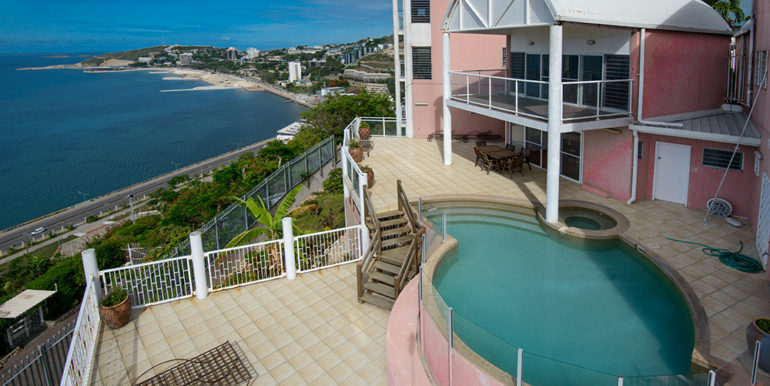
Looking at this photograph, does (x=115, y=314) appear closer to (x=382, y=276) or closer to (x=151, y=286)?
(x=151, y=286)

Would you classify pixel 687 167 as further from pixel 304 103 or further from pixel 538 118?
pixel 304 103

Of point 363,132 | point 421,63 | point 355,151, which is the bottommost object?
point 355,151

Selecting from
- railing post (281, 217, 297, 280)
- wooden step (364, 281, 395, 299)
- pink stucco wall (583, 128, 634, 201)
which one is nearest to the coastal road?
railing post (281, 217, 297, 280)

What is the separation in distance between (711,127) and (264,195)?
586 inches

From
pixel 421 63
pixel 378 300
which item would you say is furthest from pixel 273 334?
pixel 421 63

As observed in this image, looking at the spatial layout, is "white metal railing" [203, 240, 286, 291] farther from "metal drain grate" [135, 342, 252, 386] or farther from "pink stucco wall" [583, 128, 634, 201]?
"pink stucco wall" [583, 128, 634, 201]

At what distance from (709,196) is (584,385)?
10.2 meters

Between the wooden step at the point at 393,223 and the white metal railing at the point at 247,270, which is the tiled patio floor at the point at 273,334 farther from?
the wooden step at the point at 393,223

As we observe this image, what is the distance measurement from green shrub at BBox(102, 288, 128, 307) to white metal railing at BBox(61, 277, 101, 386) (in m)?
0.16

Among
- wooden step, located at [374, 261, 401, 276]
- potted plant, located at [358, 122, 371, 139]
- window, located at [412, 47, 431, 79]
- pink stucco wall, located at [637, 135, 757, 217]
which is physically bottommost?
wooden step, located at [374, 261, 401, 276]

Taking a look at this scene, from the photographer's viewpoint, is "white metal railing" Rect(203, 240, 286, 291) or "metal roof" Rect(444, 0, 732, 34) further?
"metal roof" Rect(444, 0, 732, 34)

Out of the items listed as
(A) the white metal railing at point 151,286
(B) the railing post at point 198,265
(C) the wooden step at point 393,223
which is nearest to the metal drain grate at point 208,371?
(B) the railing post at point 198,265

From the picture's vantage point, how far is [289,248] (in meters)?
10.7

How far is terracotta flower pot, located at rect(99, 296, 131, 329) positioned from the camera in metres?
8.96
